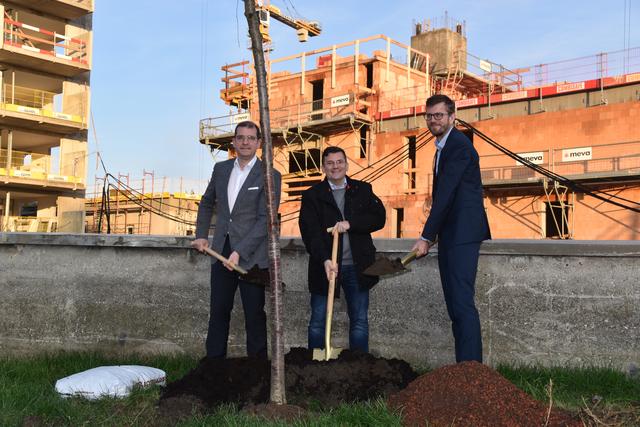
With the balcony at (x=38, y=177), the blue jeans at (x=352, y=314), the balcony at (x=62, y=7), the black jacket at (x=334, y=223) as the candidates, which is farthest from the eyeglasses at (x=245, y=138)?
the balcony at (x=62, y=7)

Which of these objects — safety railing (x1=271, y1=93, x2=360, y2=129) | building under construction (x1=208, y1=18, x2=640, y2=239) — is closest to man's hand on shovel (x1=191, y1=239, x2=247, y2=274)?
building under construction (x1=208, y1=18, x2=640, y2=239)

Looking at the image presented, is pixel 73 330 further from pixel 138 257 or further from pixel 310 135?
pixel 310 135

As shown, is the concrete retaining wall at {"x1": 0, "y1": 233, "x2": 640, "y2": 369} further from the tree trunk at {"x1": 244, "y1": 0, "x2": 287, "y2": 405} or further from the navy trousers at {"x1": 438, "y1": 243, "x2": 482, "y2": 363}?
the tree trunk at {"x1": 244, "y1": 0, "x2": 287, "y2": 405}

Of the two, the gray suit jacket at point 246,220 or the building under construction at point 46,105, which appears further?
the building under construction at point 46,105

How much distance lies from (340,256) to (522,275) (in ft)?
4.84

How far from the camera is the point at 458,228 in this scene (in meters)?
3.79

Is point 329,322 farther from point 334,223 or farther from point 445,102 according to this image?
point 445,102

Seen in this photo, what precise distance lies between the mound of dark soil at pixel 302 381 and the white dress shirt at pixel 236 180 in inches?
45.4

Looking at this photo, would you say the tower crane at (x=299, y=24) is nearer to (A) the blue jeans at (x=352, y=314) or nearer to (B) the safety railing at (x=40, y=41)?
(B) the safety railing at (x=40, y=41)

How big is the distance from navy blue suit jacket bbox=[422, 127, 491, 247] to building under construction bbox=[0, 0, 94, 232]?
27.3 m

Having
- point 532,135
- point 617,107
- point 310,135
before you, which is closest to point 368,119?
point 310,135

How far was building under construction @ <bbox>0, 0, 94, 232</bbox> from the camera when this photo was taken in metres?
28.0

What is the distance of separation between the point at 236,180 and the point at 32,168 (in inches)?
1222

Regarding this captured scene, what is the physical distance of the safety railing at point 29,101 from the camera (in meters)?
27.8
